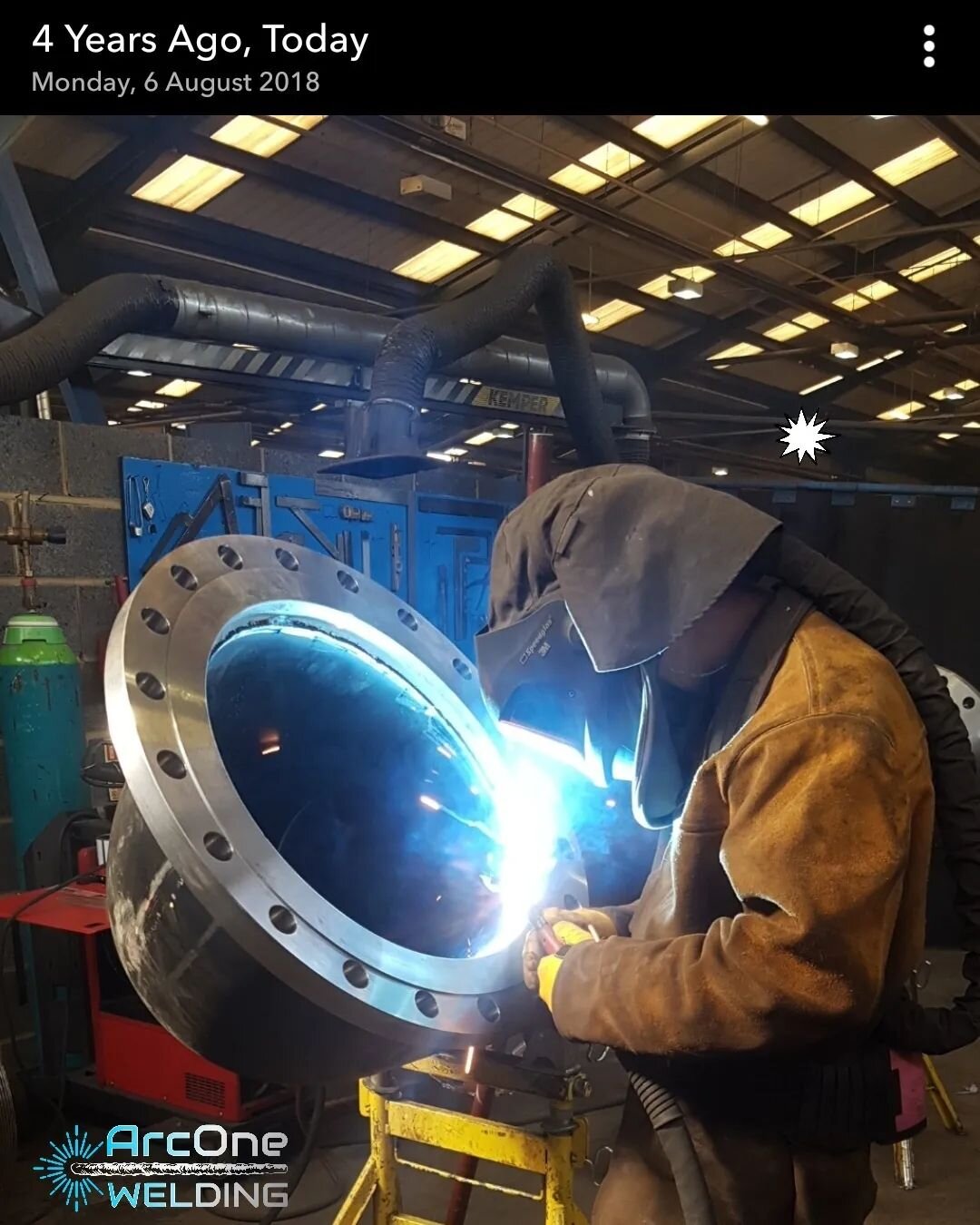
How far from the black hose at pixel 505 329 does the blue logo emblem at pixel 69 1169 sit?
2.17 metres

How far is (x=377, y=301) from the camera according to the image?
22.0 ft

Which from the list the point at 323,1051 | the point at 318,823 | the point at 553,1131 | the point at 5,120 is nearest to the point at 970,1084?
the point at 553,1131

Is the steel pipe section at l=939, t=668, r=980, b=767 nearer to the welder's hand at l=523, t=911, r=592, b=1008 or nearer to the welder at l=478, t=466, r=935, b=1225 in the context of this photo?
the welder at l=478, t=466, r=935, b=1225

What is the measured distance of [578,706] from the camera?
44.7 inches

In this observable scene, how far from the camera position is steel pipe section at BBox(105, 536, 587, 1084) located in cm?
91

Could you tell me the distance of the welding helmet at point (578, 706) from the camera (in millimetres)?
1065

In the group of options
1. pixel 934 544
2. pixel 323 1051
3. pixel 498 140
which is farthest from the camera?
pixel 498 140

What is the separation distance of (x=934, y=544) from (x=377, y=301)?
394cm

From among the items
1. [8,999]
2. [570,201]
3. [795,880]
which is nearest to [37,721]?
[8,999]

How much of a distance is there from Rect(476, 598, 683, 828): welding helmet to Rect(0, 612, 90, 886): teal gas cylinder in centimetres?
188

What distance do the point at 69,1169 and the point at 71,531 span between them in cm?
165

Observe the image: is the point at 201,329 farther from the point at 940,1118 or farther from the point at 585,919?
the point at 940,1118

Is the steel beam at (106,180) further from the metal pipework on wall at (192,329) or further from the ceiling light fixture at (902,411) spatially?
the ceiling light fixture at (902,411)

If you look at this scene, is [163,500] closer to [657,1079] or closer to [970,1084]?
[657,1079]
